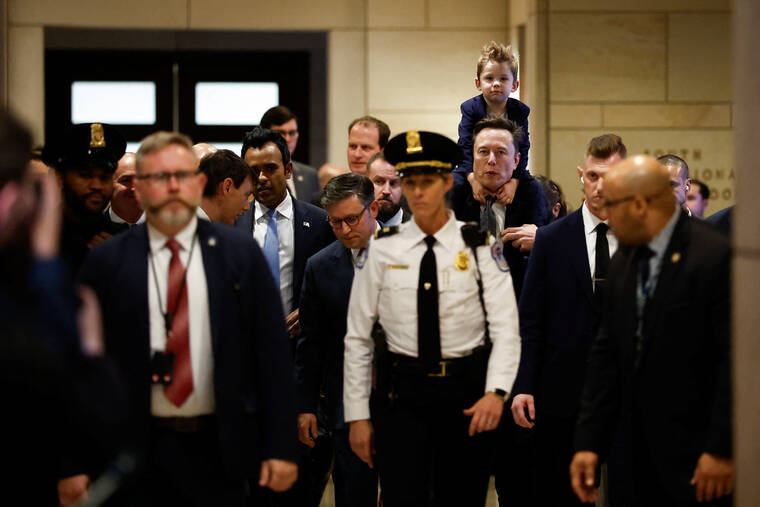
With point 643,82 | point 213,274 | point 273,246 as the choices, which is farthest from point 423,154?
point 643,82

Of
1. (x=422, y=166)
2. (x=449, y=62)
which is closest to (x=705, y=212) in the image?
(x=449, y=62)

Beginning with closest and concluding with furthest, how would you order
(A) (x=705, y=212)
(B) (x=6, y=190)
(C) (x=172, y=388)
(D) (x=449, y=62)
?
(B) (x=6, y=190) → (C) (x=172, y=388) → (A) (x=705, y=212) → (D) (x=449, y=62)

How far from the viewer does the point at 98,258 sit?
3.46 m

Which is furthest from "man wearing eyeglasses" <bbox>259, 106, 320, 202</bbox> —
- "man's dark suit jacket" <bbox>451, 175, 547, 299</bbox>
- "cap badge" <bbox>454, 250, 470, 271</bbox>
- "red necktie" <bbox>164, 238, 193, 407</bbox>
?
"red necktie" <bbox>164, 238, 193, 407</bbox>

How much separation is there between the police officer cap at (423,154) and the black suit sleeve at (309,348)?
95cm

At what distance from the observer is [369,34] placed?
9445 mm

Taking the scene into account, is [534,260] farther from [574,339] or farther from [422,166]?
[422,166]

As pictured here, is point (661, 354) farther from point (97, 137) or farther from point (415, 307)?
point (97, 137)

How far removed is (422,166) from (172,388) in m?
1.19

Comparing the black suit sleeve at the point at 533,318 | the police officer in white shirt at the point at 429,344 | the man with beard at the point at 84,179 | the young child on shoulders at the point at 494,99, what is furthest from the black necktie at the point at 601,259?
the man with beard at the point at 84,179

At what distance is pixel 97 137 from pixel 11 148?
1.83 meters

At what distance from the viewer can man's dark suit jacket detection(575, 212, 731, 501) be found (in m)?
3.35

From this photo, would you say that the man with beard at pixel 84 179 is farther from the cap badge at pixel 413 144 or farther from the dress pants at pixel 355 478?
the dress pants at pixel 355 478

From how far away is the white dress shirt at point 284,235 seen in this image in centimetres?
522
